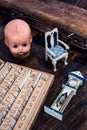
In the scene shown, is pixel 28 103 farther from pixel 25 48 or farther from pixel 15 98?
pixel 25 48

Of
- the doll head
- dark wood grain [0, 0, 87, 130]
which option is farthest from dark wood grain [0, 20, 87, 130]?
the doll head

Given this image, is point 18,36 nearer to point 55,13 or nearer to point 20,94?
point 20,94

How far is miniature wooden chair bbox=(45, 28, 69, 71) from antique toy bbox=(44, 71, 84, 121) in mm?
102

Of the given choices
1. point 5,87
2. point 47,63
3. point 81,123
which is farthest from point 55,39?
point 81,123

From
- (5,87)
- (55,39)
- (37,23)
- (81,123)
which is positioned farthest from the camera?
(37,23)

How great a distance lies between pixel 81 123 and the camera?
1.13m

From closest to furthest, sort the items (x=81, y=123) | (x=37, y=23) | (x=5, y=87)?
1. (x=81, y=123)
2. (x=5, y=87)
3. (x=37, y=23)

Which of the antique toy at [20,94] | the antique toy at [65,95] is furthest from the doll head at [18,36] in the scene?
the antique toy at [65,95]

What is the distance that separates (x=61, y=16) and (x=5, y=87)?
1.96 ft

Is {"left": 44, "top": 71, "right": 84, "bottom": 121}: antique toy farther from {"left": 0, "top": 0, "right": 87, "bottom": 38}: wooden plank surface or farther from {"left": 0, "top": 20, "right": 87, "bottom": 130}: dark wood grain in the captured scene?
{"left": 0, "top": 0, "right": 87, "bottom": 38}: wooden plank surface

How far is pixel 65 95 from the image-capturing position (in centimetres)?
121

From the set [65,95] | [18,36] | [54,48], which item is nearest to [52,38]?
[54,48]

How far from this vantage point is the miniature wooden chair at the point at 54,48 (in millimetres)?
1302

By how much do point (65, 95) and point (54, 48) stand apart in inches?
10.4
